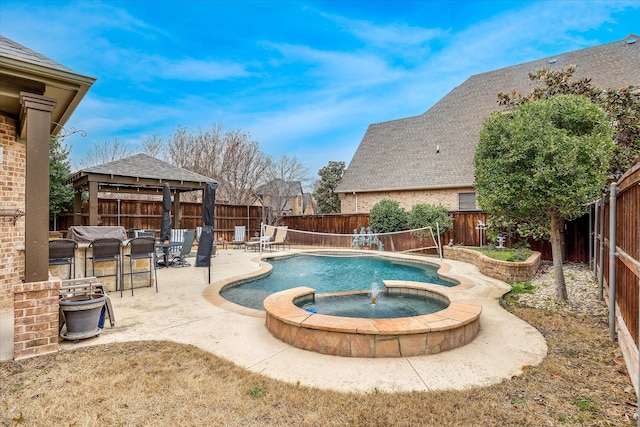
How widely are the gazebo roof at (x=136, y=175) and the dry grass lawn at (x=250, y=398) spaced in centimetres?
774

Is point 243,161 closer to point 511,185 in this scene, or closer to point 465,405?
point 511,185

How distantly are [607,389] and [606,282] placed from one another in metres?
4.12

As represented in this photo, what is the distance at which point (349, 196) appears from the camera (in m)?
19.8

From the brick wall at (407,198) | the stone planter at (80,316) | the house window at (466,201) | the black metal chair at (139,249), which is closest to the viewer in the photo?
the stone planter at (80,316)

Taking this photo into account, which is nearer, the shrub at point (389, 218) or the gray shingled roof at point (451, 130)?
the shrub at point (389, 218)

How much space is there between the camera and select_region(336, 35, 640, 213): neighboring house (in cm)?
1458

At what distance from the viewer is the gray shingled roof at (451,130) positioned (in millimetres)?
14430

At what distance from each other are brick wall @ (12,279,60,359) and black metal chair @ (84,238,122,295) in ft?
8.54

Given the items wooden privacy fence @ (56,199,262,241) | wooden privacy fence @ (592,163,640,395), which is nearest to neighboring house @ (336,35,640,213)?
wooden privacy fence @ (56,199,262,241)

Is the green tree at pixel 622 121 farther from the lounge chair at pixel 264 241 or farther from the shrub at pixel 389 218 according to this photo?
the lounge chair at pixel 264 241

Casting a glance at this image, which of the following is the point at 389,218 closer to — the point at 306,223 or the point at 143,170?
the point at 306,223

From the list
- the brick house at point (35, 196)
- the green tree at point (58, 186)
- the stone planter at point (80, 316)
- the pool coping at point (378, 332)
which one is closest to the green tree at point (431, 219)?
the pool coping at point (378, 332)

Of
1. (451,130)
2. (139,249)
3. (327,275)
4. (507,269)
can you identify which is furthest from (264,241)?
(451,130)

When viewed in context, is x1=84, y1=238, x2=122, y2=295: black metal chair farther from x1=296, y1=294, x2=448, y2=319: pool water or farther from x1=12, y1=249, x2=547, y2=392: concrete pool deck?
x1=296, y1=294, x2=448, y2=319: pool water
